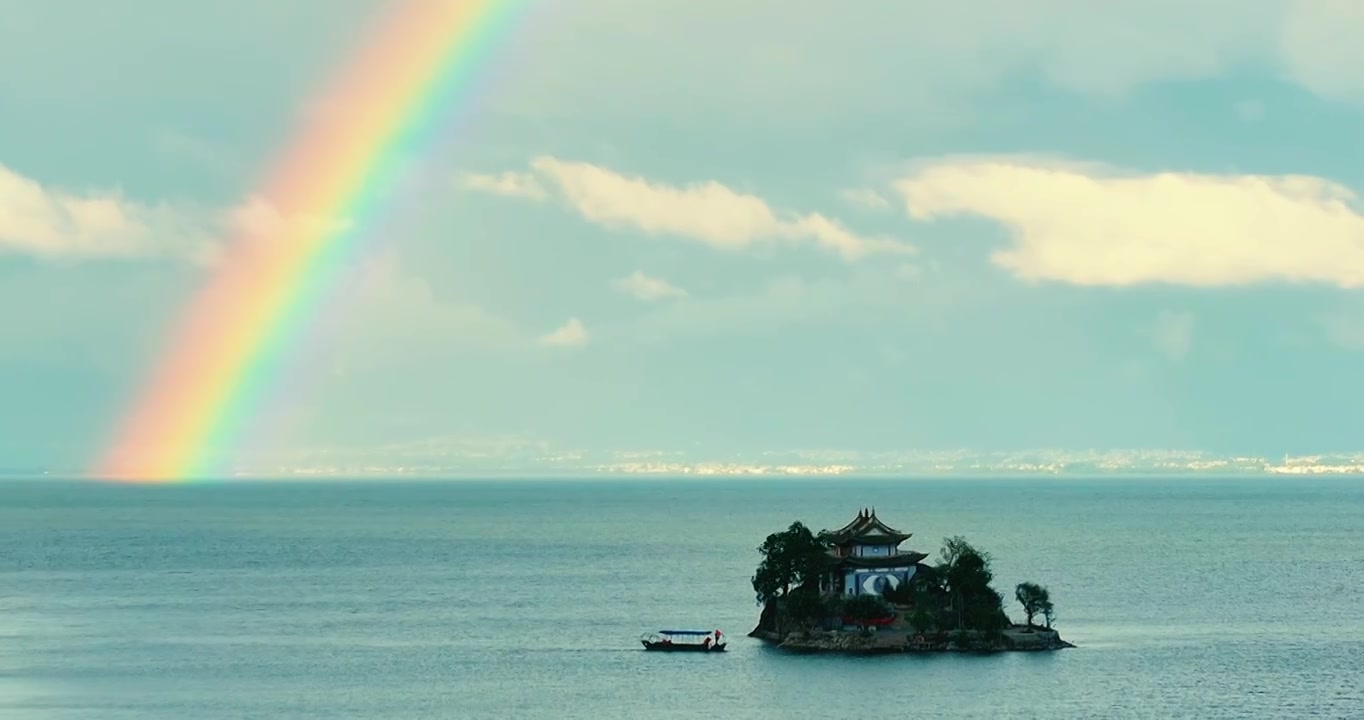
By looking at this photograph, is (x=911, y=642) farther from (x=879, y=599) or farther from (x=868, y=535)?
(x=868, y=535)

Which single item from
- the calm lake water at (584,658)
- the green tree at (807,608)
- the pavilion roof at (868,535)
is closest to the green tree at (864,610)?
the green tree at (807,608)

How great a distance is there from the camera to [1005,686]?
333 ft

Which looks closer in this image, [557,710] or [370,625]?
[557,710]

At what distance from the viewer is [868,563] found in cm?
12106

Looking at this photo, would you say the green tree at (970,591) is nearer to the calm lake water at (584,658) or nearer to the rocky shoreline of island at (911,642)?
the rocky shoreline of island at (911,642)

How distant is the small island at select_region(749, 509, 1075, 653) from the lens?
114 meters

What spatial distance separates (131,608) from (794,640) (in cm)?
5742

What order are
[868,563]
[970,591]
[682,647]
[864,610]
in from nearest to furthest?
[970,591] < [864,610] < [682,647] < [868,563]

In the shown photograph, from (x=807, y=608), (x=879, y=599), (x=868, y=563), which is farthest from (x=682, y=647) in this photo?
(x=868, y=563)

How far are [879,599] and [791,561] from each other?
6.07 m

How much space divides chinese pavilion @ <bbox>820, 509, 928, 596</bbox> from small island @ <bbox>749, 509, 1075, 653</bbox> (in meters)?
0.06

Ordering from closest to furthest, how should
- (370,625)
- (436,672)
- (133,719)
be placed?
(133,719), (436,672), (370,625)

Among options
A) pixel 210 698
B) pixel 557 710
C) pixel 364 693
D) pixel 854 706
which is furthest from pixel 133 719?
pixel 854 706

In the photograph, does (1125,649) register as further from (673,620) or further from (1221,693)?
(673,620)
